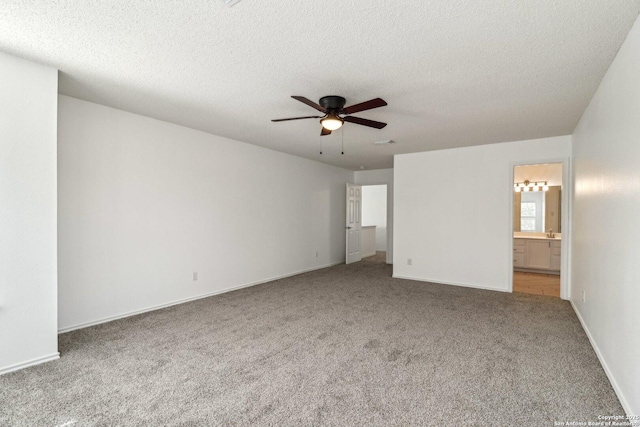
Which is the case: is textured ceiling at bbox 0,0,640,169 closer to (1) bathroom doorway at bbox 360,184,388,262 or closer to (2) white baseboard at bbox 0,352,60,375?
(2) white baseboard at bbox 0,352,60,375

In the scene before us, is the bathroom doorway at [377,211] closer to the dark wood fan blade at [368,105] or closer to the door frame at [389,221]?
the door frame at [389,221]

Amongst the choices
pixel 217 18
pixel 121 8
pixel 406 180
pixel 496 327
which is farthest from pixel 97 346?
pixel 406 180

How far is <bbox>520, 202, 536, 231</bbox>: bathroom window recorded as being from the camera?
23.8 ft

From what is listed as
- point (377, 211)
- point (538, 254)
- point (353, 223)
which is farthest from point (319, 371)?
point (377, 211)

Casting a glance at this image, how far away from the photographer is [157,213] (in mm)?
4066

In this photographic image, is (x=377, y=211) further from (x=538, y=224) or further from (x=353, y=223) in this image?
(x=538, y=224)

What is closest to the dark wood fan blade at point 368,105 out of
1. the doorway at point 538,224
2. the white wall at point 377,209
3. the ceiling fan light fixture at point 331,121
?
the ceiling fan light fixture at point 331,121

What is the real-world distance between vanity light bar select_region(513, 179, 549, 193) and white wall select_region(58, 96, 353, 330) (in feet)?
17.7

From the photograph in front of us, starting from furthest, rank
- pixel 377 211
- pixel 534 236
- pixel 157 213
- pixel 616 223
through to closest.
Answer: pixel 377 211
pixel 534 236
pixel 157 213
pixel 616 223

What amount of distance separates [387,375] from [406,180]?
168 inches

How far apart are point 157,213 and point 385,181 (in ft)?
17.8

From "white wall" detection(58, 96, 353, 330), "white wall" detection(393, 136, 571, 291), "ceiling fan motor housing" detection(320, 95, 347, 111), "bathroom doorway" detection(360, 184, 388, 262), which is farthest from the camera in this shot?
"bathroom doorway" detection(360, 184, 388, 262)

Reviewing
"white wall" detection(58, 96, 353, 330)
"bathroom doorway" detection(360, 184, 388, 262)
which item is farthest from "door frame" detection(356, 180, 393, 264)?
"white wall" detection(58, 96, 353, 330)

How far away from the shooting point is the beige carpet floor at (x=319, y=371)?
1952mm
